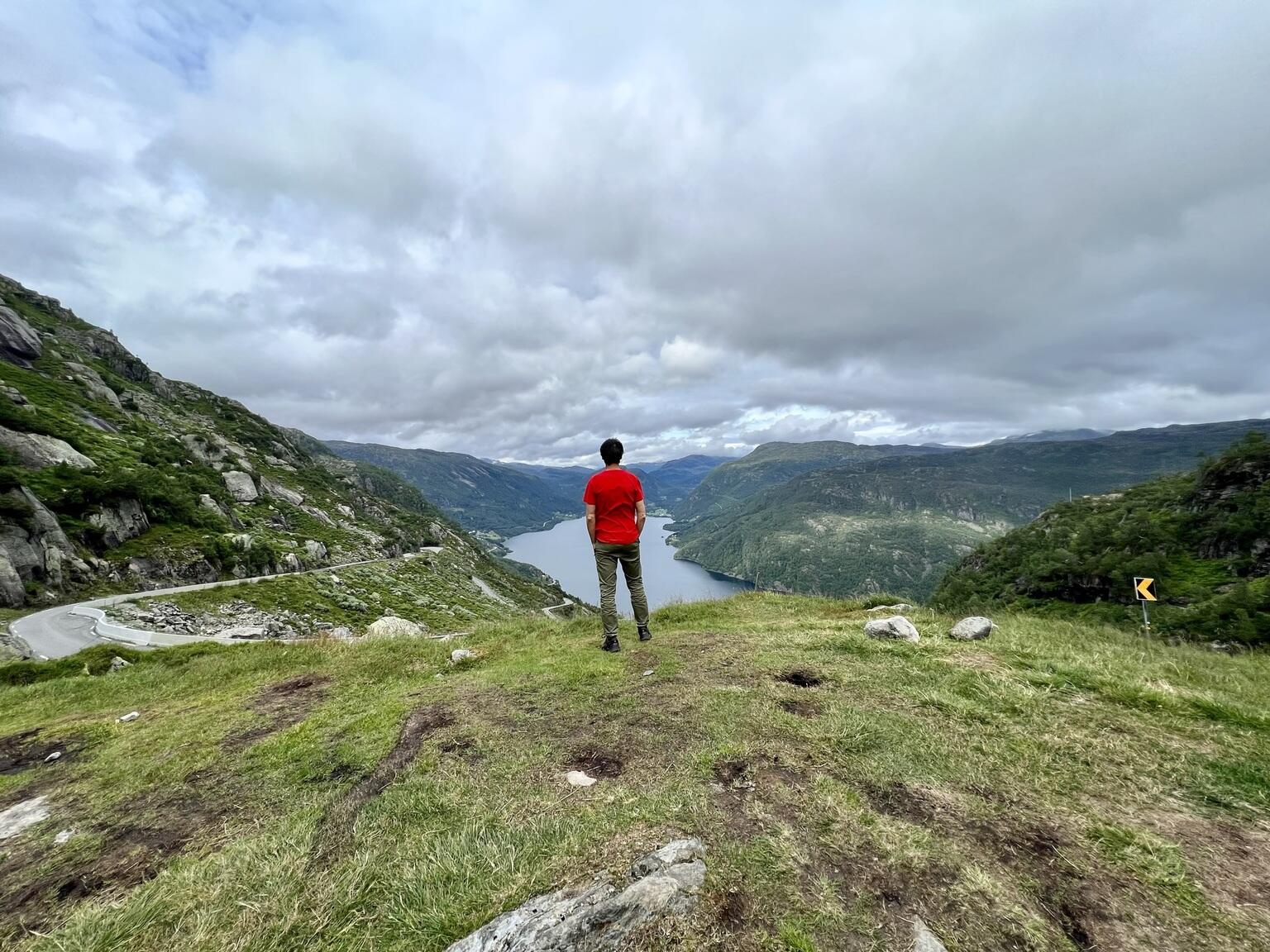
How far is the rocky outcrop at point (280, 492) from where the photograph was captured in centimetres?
10694

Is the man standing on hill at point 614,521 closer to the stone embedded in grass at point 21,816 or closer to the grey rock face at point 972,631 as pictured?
the grey rock face at point 972,631

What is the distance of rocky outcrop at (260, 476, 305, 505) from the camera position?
107m

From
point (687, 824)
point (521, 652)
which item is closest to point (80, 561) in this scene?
point (521, 652)

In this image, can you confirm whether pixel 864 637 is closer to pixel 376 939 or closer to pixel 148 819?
pixel 376 939

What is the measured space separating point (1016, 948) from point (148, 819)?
752 cm

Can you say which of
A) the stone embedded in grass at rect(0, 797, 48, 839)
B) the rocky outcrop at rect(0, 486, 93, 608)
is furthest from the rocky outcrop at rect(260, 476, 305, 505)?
the stone embedded in grass at rect(0, 797, 48, 839)

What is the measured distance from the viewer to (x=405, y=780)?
527 cm

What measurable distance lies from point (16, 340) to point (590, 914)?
5832 inches

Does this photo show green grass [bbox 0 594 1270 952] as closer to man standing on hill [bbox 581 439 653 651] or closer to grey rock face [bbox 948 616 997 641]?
grey rock face [bbox 948 616 997 641]

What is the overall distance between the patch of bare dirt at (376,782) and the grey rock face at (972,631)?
950cm

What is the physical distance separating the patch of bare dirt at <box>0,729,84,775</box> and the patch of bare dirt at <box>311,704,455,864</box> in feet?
15.8

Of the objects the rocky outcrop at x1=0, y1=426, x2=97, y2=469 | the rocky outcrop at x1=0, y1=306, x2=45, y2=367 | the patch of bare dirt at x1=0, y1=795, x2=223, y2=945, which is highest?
the rocky outcrop at x1=0, y1=306, x2=45, y2=367

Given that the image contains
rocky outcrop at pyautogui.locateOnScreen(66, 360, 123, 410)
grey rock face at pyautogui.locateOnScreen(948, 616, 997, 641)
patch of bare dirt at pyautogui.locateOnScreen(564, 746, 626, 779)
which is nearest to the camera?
patch of bare dirt at pyautogui.locateOnScreen(564, 746, 626, 779)

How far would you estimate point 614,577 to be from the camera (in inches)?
418
